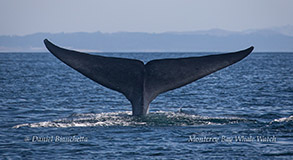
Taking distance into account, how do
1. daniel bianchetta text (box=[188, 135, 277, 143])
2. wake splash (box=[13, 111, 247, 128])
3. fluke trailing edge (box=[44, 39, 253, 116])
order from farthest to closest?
wake splash (box=[13, 111, 247, 128]) → fluke trailing edge (box=[44, 39, 253, 116]) → daniel bianchetta text (box=[188, 135, 277, 143])

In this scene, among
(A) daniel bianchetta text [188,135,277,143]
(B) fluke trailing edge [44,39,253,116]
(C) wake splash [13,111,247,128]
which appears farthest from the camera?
(C) wake splash [13,111,247,128]

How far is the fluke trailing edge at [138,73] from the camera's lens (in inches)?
424

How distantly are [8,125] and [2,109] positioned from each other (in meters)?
3.98

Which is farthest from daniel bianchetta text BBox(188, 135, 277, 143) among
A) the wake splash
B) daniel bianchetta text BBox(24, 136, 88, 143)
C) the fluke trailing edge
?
daniel bianchetta text BBox(24, 136, 88, 143)

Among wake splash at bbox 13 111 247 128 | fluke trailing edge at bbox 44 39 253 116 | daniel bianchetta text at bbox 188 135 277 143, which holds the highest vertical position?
fluke trailing edge at bbox 44 39 253 116

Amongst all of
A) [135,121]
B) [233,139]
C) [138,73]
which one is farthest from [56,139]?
[233,139]

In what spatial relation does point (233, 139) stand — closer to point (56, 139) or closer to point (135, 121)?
point (135, 121)

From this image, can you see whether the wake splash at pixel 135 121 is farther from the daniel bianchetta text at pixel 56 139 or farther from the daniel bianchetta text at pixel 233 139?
the daniel bianchetta text at pixel 233 139

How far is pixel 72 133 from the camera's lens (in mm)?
10820

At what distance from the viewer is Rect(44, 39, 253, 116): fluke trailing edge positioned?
1078 centimetres

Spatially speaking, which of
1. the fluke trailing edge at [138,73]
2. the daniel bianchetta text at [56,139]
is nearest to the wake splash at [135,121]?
the fluke trailing edge at [138,73]

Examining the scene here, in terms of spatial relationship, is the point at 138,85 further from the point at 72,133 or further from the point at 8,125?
the point at 8,125

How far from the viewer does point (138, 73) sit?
11.1m

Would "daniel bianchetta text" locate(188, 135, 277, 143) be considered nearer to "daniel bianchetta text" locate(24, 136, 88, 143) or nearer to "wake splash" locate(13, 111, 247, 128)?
"wake splash" locate(13, 111, 247, 128)
